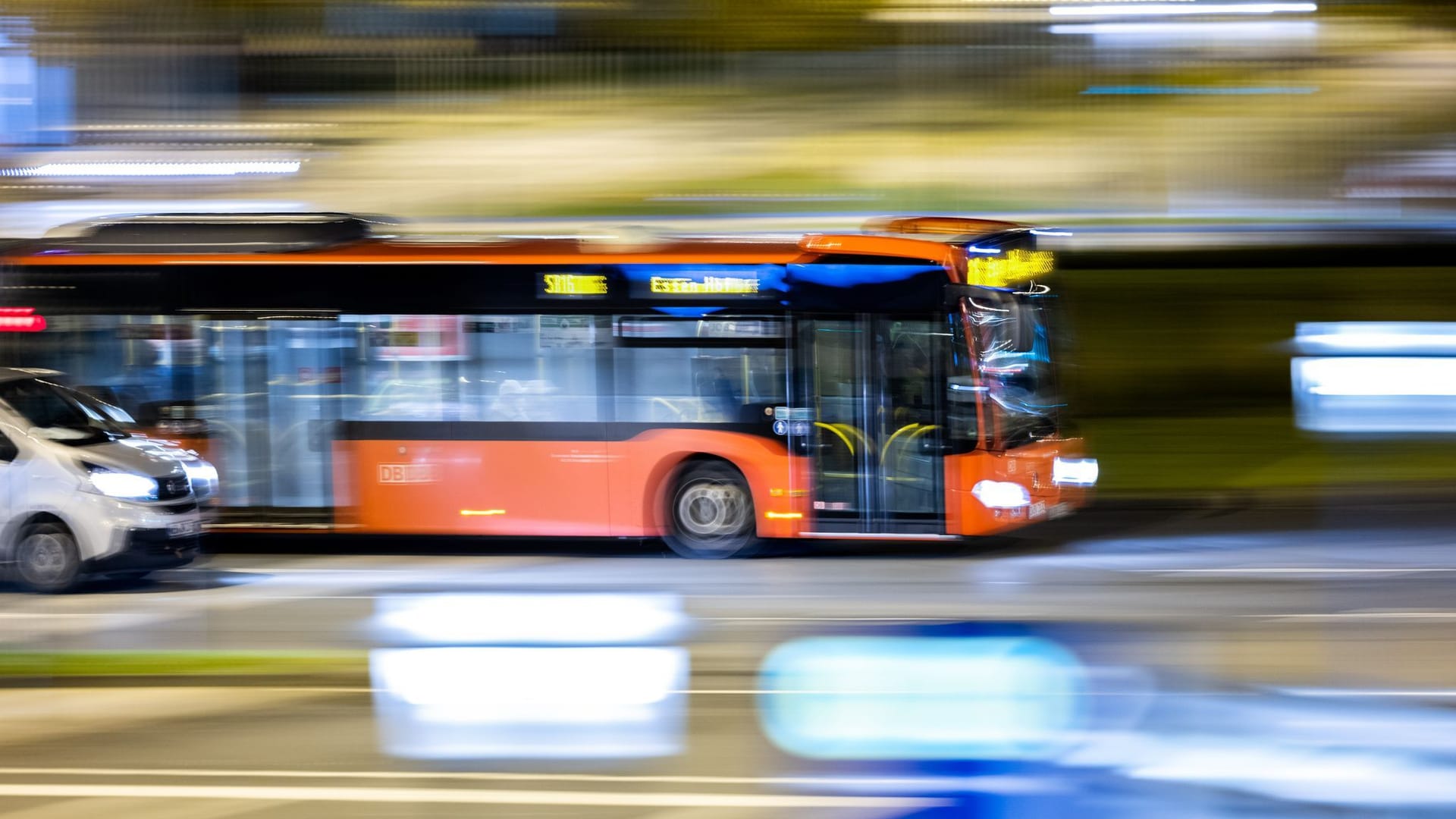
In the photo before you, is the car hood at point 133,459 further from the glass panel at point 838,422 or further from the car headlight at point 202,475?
the glass panel at point 838,422

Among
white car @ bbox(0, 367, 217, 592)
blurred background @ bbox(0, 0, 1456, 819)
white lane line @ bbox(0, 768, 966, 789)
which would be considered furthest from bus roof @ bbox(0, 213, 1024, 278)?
white lane line @ bbox(0, 768, 966, 789)

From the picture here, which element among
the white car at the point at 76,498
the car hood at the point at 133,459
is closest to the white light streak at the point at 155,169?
the car hood at the point at 133,459

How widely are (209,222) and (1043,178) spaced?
450 inches

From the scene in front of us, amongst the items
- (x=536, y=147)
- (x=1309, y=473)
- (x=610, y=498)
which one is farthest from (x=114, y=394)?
(x=1309, y=473)

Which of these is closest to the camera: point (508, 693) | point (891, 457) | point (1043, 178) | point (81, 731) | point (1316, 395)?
point (81, 731)

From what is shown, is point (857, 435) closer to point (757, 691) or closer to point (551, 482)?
point (551, 482)

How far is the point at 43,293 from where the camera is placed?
13656 mm

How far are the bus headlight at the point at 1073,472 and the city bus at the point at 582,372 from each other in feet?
0.21

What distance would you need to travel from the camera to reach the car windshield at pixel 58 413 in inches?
440

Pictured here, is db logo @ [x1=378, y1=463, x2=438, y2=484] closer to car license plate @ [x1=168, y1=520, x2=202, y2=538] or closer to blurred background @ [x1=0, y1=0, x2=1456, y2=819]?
blurred background @ [x1=0, y1=0, x2=1456, y2=819]

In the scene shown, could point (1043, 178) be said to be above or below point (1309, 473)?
above

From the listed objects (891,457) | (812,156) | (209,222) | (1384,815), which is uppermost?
(812,156)

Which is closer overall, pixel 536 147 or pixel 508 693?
pixel 508 693

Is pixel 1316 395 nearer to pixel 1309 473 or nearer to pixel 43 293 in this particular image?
pixel 1309 473
